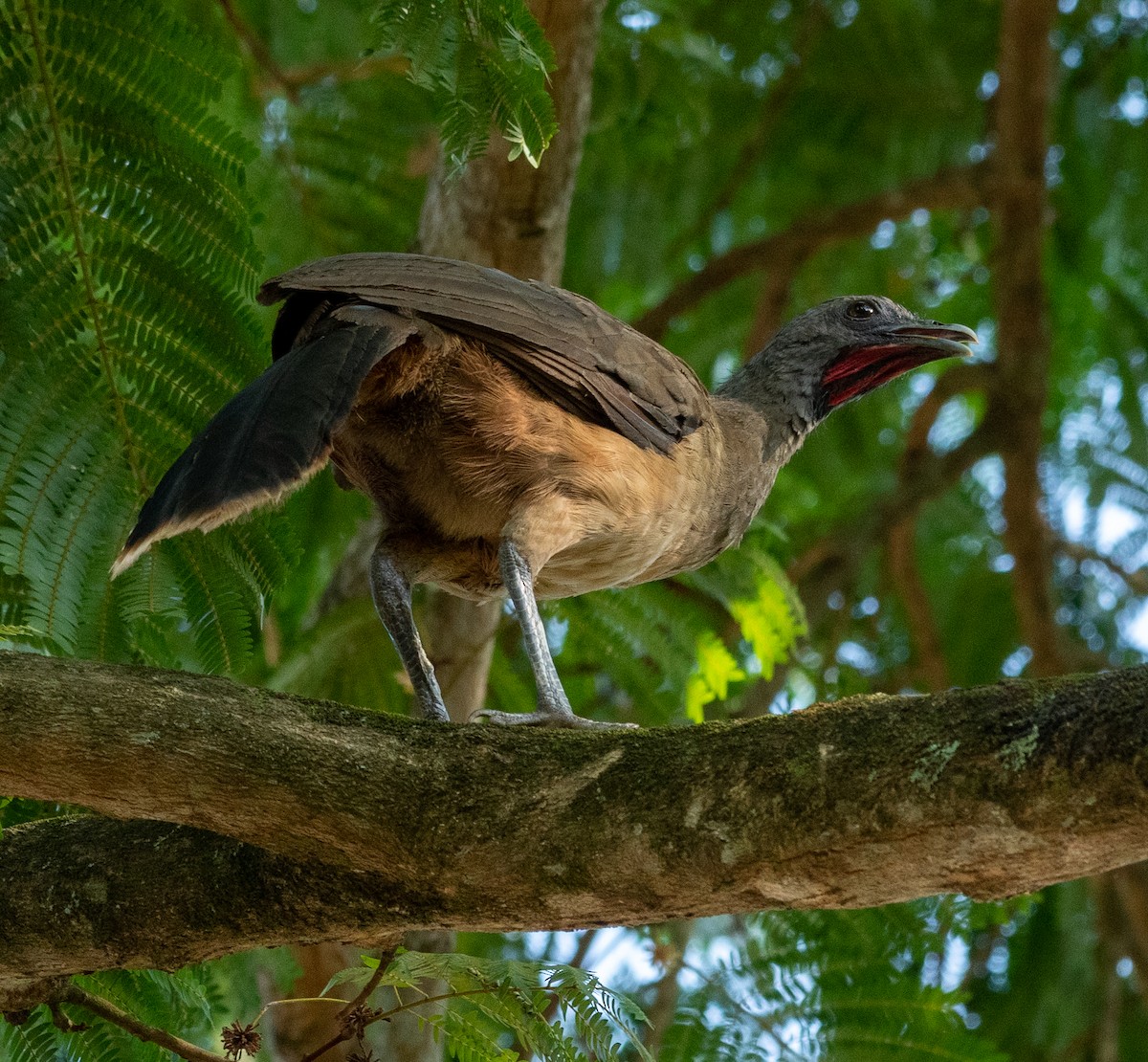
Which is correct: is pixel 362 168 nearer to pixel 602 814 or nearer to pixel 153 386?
pixel 153 386

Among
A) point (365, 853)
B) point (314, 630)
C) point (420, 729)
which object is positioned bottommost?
point (365, 853)

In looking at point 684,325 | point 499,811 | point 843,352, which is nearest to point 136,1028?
point 499,811

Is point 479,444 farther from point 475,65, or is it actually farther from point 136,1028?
point 136,1028

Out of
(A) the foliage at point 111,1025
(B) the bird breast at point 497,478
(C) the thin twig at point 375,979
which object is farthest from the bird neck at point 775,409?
(A) the foliage at point 111,1025

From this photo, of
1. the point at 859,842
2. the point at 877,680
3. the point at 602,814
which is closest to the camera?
the point at 859,842

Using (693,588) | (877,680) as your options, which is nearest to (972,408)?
(877,680)

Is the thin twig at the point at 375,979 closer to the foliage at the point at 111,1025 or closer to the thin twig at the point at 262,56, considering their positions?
the foliage at the point at 111,1025

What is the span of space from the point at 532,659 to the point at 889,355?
6.10 ft

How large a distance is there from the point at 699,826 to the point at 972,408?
8427 millimetres

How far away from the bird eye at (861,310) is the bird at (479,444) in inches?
9.7

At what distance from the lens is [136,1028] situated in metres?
3.30

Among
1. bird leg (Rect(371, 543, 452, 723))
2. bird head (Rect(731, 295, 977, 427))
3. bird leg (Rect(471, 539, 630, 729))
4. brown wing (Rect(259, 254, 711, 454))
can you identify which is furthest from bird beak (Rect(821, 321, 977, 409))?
bird leg (Rect(371, 543, 452, 723))

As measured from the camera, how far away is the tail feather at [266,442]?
3.31 metres

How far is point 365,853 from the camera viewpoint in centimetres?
306
